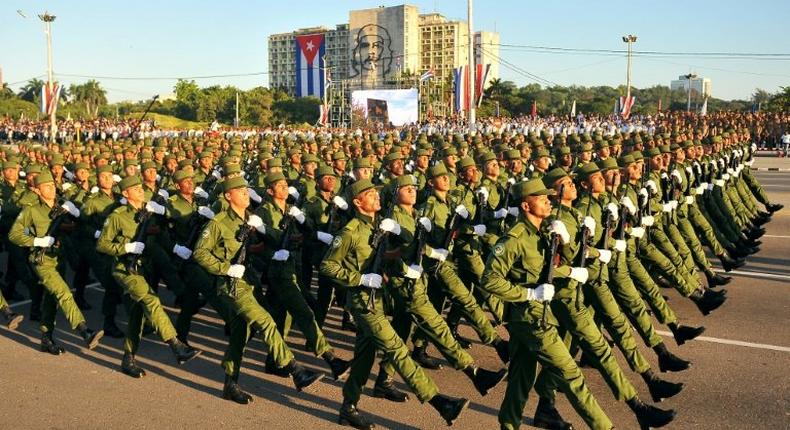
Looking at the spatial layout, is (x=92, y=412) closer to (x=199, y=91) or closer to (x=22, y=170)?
(x=22, y=170)

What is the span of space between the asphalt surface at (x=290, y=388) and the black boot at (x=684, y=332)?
24 centimetres

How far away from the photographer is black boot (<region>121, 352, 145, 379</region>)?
7.22 meters

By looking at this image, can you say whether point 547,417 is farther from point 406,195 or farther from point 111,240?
point 111,240

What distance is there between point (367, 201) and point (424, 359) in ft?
6.54

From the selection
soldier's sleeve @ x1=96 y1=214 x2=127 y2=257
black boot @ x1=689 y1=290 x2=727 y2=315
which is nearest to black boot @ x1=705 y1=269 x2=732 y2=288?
black boot @ x1=689 y1=290 x2=727 y2=315

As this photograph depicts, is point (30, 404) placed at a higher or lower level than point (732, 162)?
lower

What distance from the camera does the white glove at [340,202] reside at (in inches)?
330

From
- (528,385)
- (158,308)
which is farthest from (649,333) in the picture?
(158,308)

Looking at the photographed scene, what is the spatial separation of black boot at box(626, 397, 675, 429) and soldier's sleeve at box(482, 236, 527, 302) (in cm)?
118

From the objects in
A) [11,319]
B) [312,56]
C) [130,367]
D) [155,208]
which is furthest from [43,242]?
[312,56]

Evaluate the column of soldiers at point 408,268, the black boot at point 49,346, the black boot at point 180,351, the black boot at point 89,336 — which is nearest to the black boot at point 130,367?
the column of soldiers at point 408,268

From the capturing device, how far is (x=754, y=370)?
698cm

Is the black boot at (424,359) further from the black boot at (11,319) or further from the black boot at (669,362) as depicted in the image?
the black boot at (11,319)

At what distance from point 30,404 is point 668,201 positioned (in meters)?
7.56
